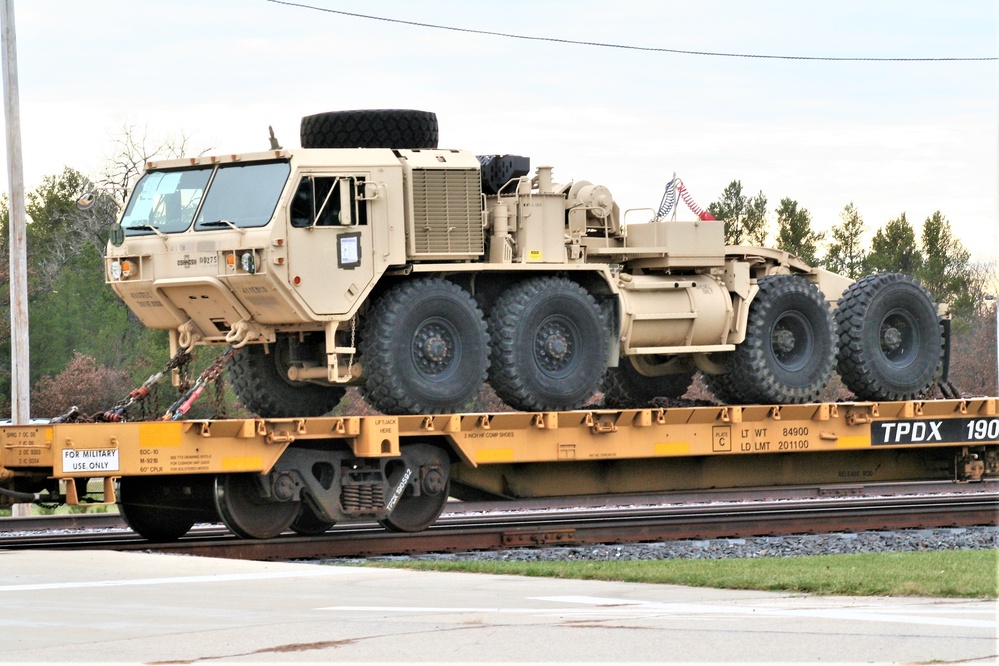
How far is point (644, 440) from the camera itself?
1684 centimetres

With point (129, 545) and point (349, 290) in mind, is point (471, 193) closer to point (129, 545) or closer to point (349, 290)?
point (349, 290)

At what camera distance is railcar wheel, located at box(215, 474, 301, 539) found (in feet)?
49.6

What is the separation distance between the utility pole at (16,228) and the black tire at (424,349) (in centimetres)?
907

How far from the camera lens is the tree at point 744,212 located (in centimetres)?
4538

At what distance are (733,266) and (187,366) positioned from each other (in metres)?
5.87

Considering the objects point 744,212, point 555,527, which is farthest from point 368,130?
point 744,212

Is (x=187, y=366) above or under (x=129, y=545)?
above

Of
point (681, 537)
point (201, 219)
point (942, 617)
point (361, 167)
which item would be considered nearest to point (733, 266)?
point (681, 537)

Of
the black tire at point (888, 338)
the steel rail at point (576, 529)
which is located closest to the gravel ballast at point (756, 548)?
the steel rail at point (576, 529)

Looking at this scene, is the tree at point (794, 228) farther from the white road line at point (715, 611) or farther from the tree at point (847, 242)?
the white road line at point (715, 611)

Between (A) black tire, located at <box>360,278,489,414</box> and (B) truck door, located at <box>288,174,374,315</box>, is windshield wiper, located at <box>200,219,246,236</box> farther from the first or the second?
(A) black tire, located at <box>360,278,489,414</box>

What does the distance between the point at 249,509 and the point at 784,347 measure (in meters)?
6.17

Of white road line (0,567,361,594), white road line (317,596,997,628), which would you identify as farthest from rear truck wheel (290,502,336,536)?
white road line (317,596,997,628)

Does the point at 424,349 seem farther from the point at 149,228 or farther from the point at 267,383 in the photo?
the point at 149,228
